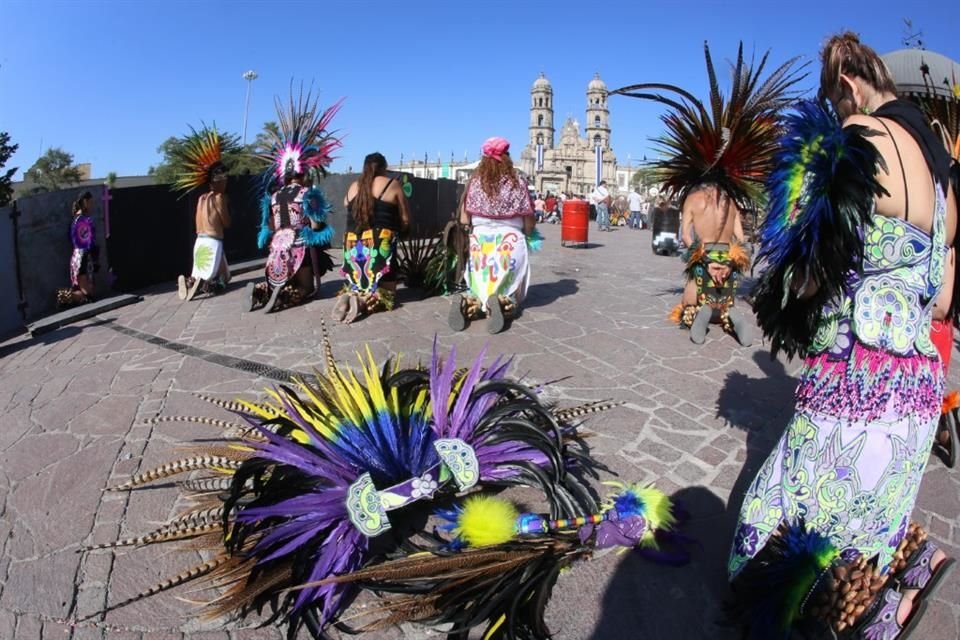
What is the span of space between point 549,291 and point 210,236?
469 cm

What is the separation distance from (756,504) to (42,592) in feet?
9.14

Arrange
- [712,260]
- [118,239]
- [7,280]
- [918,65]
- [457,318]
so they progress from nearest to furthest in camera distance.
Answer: [712,260]
[457,318]
[918,65]
[7,280]
[118,239]

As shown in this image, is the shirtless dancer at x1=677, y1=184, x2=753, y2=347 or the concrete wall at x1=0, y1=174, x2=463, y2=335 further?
the concrete wall at x1=0, y1=174, x2=463, y2=335

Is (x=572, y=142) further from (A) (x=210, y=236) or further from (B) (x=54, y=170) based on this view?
(A) (x=210, y=236)

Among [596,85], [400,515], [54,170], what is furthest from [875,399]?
Answer: [596,85]

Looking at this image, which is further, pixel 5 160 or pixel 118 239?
pixel 5 160

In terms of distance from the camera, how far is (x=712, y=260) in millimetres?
5848

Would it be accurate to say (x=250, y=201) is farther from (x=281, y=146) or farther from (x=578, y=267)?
(x=578, y=267)

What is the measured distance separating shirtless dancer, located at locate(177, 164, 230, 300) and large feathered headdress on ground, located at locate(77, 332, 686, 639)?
5.84m

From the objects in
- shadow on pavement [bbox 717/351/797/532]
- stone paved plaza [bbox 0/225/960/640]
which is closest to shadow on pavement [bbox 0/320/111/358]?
stone paved plaza [bbox 0/225/960/640]

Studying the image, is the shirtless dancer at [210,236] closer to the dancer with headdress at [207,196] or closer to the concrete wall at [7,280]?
the dancer with headdress at [207,196]

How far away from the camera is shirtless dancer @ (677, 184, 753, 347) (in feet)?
18.7

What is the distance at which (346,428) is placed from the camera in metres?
2.77

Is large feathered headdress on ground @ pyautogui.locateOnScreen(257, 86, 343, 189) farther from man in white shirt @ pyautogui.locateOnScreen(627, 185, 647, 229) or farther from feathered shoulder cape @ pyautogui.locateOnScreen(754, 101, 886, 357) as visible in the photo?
man in white shirt @ pyautogui.locateOnScreen(627, 185, 647, 229)
